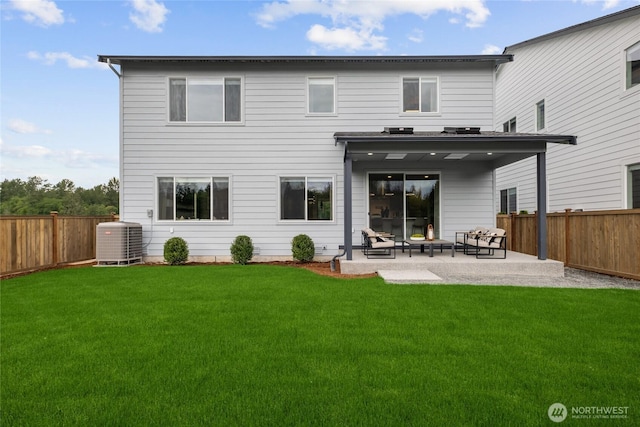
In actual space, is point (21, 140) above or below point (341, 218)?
above

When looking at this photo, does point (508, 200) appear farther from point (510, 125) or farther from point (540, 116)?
point (540, 116)

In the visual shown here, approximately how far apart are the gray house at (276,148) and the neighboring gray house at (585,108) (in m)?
3.05

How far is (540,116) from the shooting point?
44.4 feet

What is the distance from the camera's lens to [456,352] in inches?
137

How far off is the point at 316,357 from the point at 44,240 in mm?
9160

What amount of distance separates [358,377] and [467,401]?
2.78 ft

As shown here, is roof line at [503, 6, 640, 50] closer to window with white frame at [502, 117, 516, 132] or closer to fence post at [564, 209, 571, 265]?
window with white frame at [502, 117, 516, 132]

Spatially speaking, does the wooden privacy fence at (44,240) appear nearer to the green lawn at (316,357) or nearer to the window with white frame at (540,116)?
the green lawn at (316,357)

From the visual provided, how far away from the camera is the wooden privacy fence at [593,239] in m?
7.57

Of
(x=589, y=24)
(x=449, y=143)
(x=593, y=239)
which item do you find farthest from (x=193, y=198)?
(x=589, y=24)

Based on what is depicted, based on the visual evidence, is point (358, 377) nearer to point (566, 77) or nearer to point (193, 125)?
point (193, 125)

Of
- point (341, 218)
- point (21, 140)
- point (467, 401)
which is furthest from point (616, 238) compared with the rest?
point (21, 140)

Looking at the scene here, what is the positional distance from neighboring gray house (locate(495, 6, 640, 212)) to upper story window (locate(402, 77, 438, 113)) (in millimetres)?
4682

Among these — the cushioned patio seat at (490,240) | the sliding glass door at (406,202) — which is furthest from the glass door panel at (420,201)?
the cushioned patio seat at (490,240)
